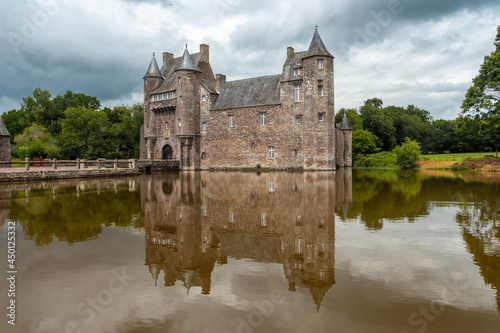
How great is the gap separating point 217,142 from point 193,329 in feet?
130

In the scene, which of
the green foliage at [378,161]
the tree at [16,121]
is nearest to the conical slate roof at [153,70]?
the green foliage at [378,161]

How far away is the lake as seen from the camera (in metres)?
4.06

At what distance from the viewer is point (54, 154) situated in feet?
149

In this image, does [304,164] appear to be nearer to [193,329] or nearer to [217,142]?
[217,142]

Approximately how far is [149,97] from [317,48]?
22.4m

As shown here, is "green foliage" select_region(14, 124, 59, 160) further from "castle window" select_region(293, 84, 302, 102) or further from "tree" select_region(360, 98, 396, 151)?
"tree" select_region(360, 98, 396, 151)

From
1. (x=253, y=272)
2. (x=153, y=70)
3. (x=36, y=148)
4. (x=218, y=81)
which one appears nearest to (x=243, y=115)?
Answer: (x=218, y=81)

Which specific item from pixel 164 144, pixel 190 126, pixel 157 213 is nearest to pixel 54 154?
pixel 164 144

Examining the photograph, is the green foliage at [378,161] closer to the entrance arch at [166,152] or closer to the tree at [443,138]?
the tree at [443,138]

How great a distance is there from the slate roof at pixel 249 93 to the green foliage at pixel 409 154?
20.4 m

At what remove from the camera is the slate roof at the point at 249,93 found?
132 ft

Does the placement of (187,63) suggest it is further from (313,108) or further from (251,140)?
(313,108)

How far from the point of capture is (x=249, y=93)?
4194 centimetres

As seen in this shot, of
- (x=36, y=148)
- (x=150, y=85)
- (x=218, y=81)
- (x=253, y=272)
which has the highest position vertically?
(x=218, y=81)
